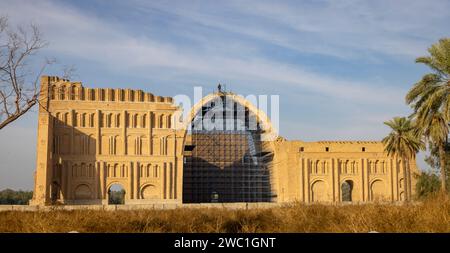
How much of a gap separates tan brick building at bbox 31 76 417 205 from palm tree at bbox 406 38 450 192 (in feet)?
72.1

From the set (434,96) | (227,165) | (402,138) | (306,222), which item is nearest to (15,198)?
(227,165)

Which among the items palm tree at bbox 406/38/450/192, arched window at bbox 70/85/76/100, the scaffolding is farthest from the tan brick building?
palm tree at bbox 406/38/450/192

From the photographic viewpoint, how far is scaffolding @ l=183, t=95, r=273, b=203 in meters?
61.2

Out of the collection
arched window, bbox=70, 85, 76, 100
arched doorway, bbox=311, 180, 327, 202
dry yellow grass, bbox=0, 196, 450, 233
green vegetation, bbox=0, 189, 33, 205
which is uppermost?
arched window, bbox=70, 85, 76, 100

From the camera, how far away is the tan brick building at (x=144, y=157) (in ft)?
163

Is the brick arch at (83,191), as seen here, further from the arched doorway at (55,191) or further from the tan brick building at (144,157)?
the arched doorway at (55,191)

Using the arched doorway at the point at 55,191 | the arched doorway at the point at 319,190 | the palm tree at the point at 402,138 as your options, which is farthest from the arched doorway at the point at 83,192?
the palm tree at the point at 402,138

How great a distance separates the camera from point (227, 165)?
2512 inches

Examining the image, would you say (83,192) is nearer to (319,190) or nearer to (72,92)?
(72,92)

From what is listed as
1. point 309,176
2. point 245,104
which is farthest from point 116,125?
point 309,176

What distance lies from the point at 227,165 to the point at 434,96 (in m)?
41.5

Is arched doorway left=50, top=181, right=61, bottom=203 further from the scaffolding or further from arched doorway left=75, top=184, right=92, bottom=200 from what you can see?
the scaffolding
